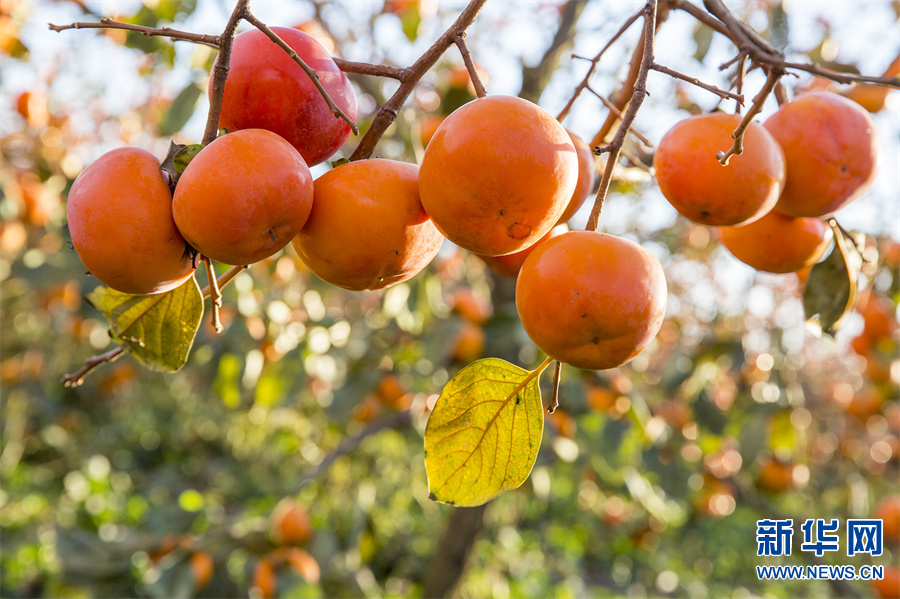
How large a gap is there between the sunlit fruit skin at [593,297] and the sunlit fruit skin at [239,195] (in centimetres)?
24

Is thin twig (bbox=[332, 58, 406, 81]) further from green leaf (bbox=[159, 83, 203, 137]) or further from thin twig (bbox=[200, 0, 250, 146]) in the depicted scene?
green leaf (bbox=[159, 83, 203, 137])

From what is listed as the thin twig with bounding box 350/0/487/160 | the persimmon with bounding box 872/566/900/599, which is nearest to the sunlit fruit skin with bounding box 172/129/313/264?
the thin twig with bounding box 350/0/487/160

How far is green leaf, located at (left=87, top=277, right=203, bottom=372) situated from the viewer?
743 millimetres

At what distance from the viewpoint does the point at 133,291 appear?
610 mm

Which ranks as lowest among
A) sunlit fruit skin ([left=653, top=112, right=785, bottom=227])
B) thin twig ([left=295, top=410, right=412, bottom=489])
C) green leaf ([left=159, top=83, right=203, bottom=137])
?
thin twig ([left=295, top=410, right=412, bottom=489])

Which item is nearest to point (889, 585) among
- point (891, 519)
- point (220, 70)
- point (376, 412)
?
point (891, 519)

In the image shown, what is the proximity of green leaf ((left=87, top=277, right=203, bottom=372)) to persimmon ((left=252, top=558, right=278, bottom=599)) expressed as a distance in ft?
5.29

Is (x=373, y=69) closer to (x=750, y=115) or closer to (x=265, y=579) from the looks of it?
(x=750, y=115)

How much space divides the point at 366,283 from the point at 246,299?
4.57 feet

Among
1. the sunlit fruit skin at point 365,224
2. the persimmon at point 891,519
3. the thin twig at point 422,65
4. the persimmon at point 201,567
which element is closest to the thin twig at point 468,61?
the thin twig at point 422,65

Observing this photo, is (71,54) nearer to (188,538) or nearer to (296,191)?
(188,538)

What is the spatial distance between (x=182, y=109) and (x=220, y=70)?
1008 mm

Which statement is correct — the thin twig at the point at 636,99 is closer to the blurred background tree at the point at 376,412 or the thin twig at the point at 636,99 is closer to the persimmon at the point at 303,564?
the blurred background tree at the point at 376,412

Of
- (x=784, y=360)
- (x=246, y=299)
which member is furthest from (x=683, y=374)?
(x=246, y=299)
